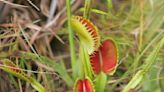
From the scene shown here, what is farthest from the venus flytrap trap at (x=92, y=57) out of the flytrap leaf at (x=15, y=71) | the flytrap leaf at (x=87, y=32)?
the flytrap leaf at (x=15, y=71)

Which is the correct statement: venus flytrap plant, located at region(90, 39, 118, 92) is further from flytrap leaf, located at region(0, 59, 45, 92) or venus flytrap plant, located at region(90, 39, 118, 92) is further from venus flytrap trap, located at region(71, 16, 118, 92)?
flytrap leaf, located at region(0, 59, 45, 92)

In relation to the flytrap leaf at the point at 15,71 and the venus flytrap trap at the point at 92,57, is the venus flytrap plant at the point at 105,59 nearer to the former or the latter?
the venus flytrap trap at the point at 92,57

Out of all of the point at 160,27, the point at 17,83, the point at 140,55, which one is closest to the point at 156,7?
the point at 160,27

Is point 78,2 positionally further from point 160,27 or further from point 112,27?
point 160,27

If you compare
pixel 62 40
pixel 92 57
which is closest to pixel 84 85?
pixel 92 57

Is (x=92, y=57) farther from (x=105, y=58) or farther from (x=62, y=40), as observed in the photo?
(x=62, y=40)

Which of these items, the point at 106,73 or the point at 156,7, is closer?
the point at 106,73

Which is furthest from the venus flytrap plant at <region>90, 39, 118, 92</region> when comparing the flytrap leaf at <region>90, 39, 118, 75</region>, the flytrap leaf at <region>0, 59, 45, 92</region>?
the flytrap leaf at <region>0, 59, 45, 92</region>
